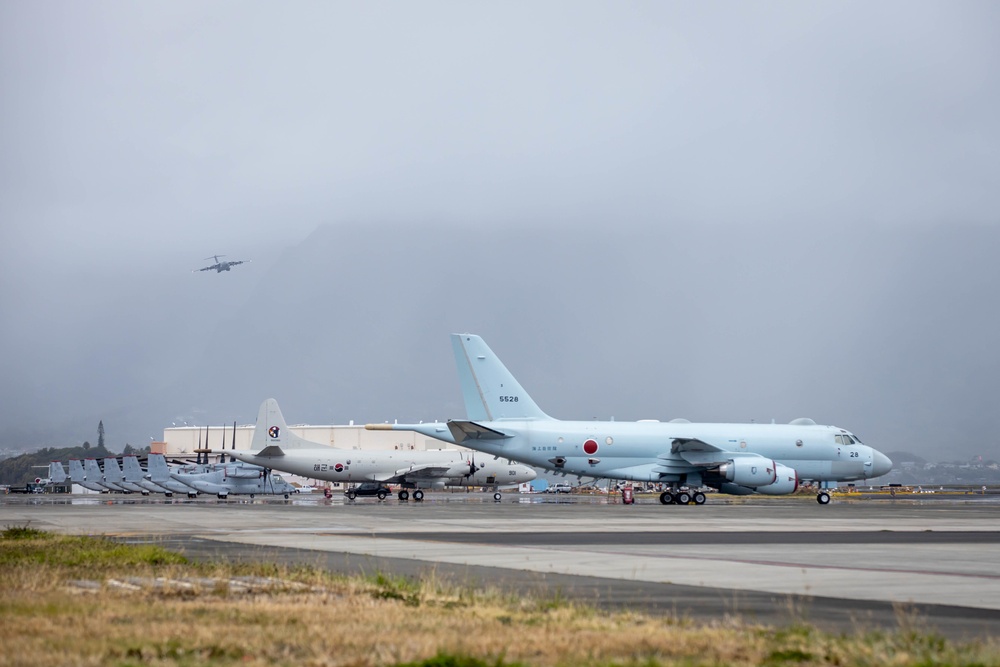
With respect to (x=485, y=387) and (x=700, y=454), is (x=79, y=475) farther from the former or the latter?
(x=700, y=454)

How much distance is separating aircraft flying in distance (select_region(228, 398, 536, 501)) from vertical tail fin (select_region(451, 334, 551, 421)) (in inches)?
563

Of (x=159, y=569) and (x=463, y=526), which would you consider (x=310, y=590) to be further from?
(x=463, y=526)

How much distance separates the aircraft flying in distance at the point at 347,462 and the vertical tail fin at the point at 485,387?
14.3 m

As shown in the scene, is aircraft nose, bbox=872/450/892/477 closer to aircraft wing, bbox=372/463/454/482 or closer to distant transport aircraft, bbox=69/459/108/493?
aircraft wing, bbox=372/463/454/482

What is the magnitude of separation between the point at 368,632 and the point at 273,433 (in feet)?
219

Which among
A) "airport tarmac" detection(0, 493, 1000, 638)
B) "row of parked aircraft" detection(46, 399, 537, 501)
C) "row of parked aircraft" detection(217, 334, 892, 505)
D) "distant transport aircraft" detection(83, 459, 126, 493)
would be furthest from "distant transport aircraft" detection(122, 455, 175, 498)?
"airport tarmac" detection(0, 493, 1000, 638)

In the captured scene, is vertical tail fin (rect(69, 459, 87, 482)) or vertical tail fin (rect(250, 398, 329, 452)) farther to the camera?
vertical tail fin (rect(69, 459, 87, 482))

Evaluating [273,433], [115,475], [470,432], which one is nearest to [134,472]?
[115,475]

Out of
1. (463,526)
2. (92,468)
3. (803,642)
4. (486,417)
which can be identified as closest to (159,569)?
(803,642)

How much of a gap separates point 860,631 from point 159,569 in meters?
10.2

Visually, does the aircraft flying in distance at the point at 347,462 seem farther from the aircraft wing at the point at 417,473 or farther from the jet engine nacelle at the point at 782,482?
the jet engine nacelle at the point at 782,482

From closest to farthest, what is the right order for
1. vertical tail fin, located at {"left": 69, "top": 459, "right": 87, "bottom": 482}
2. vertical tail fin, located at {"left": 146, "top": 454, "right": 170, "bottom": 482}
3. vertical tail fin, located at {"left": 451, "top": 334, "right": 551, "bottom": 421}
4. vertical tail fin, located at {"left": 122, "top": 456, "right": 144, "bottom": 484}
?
vertical tail fin, located at {"left": 451, "top": 334, "right": 551, "bottom": 421} → vertical tail fin, located at {"left": 146, "top": 454, "right": 170, "bottom": 482} → vertical tail fin, located at {"left": 122, "top": 456, "right": 144, "bottom": 484} → vertical tail fin, located at {"left": 69, "top": 459, "right": 87, "bottom": 482}

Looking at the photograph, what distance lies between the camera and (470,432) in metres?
55.6

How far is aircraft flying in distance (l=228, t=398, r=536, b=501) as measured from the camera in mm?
72875
